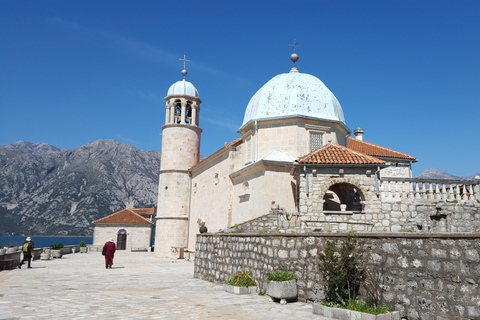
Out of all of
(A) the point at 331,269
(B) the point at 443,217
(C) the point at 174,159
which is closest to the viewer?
(A) the point at 331,269

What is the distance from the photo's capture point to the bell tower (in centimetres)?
3397

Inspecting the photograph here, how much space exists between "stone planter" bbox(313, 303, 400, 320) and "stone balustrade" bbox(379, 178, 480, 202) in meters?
10.0

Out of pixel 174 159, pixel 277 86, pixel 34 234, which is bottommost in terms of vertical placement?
pixel 34 234

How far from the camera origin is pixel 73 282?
493 inches

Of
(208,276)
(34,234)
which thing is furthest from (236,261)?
(34,234)

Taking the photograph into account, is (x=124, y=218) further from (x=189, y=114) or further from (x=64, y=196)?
(x=64, y=196)

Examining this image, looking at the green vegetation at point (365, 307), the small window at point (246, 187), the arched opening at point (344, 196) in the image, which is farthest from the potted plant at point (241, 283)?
the small window at point (246, 187)

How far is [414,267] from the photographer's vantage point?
6172mm

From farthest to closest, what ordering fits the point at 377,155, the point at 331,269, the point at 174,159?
the point at 174,159 < the point at 377,155 < the point at 331,269

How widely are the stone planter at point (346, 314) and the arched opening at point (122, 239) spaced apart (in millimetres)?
42804

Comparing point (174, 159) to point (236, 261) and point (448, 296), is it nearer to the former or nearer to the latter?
point (236, 261)

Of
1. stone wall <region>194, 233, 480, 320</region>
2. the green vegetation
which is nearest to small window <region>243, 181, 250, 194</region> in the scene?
stone wall <region>194, 233, 480, 320</region>

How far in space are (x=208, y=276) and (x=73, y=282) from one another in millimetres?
4613

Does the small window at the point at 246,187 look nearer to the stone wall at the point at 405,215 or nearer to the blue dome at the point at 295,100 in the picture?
the blue dome at the point at 295,100
